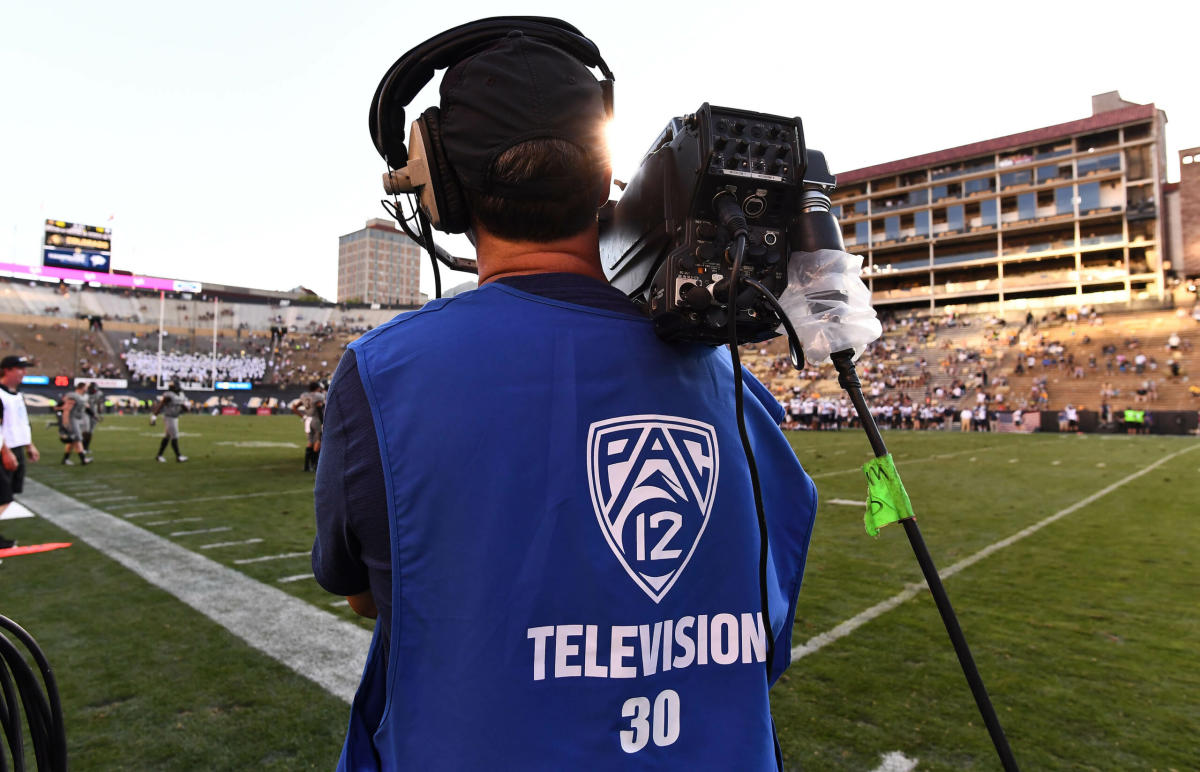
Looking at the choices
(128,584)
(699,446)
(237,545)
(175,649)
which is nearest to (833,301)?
(699,446)

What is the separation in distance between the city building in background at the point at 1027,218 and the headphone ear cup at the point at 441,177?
5709cm

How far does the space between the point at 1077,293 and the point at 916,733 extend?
6943 cm

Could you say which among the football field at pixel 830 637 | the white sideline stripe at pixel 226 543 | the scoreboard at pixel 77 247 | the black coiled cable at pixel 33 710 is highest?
the scoreboard at pixel 77 247

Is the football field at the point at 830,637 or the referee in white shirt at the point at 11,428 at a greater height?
the referee in white shirt at the point at 11,428

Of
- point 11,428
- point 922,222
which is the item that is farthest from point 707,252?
point 922,222

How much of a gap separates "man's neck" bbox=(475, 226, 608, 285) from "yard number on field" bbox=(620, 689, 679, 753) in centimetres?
69

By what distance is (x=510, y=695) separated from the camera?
94 cm

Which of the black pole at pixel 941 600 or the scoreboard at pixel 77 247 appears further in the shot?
the scoreboard at pixel 77 247

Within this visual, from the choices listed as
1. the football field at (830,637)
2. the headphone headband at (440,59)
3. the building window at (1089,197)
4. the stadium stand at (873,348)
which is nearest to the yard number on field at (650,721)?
the headphone headband at (440,59)

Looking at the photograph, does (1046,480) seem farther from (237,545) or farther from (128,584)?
(128,584)

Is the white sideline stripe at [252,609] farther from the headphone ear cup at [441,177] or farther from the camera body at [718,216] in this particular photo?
the camera body at [718,216]

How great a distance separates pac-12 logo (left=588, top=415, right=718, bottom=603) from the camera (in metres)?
1.00

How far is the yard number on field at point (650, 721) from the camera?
98 cm

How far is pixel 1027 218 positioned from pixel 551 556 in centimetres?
7432
